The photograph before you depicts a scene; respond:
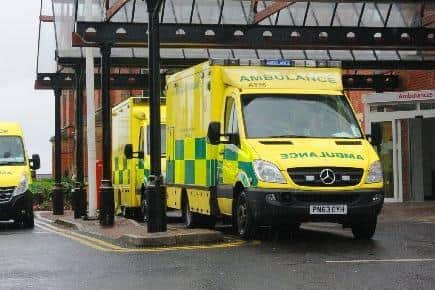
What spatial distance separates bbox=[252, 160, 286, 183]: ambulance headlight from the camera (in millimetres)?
11711

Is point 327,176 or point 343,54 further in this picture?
point 343,54

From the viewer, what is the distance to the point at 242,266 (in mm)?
9688

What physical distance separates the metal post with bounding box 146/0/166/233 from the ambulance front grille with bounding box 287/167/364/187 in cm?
235

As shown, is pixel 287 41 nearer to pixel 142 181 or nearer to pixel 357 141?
pixel 142 181

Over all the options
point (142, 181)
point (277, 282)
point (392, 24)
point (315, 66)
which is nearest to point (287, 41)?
point (392, 24)

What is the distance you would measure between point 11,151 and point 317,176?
9098mm

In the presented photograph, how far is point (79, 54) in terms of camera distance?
68.9 feet

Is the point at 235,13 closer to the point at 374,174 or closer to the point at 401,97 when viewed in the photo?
the point at 401,97

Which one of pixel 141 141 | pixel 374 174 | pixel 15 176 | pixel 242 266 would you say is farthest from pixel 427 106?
pixel 242 266

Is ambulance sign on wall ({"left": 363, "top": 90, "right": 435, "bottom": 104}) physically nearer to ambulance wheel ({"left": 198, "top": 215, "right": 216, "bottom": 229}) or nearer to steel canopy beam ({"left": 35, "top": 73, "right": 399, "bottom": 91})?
steel canopy beam ({"left": 35, "top": 73, "right": 399, "bottom": 91})

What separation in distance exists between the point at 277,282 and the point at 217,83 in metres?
5.70

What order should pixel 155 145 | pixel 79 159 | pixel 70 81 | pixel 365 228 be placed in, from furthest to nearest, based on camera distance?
1. pixel 70 81
2. pixel 79 159
3. pixel 155 145
4. pixel 365 228

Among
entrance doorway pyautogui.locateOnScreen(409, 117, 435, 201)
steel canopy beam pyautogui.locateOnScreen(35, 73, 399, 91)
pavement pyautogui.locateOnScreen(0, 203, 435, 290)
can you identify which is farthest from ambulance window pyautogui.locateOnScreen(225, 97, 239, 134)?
steel canopy beam pyautogui.locateOnScreen(35, 73, 399, 91)

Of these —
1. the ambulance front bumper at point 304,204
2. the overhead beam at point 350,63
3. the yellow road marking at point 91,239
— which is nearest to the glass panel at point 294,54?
the overhead beam at point 350,63
